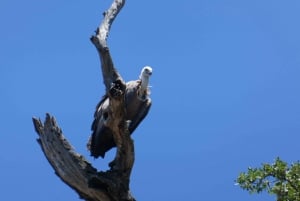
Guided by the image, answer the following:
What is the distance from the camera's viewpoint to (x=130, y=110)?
772 centimetres

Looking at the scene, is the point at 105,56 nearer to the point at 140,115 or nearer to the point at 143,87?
the point at 143,87

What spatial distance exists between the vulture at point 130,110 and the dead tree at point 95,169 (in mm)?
819

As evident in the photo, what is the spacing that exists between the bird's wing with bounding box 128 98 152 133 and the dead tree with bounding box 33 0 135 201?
1224mm

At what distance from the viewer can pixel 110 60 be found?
652cm

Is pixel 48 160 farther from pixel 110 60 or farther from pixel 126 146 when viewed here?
pixel 110 60

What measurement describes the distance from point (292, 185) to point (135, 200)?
234cm

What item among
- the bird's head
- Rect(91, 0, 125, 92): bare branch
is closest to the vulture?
the bird's head

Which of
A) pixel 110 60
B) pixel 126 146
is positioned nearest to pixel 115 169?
pixel 126 146

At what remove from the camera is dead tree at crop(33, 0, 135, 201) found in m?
Answer: 6.45

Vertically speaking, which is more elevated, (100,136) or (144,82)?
(144,82)

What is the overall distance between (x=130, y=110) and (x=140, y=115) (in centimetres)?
21

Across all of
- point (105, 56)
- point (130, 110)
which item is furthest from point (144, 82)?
point (105, 56)

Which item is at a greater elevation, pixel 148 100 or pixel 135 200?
pixel 148 100

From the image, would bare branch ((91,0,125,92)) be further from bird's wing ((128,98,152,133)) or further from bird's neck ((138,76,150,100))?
bird's wing ((128,98,152,133))
